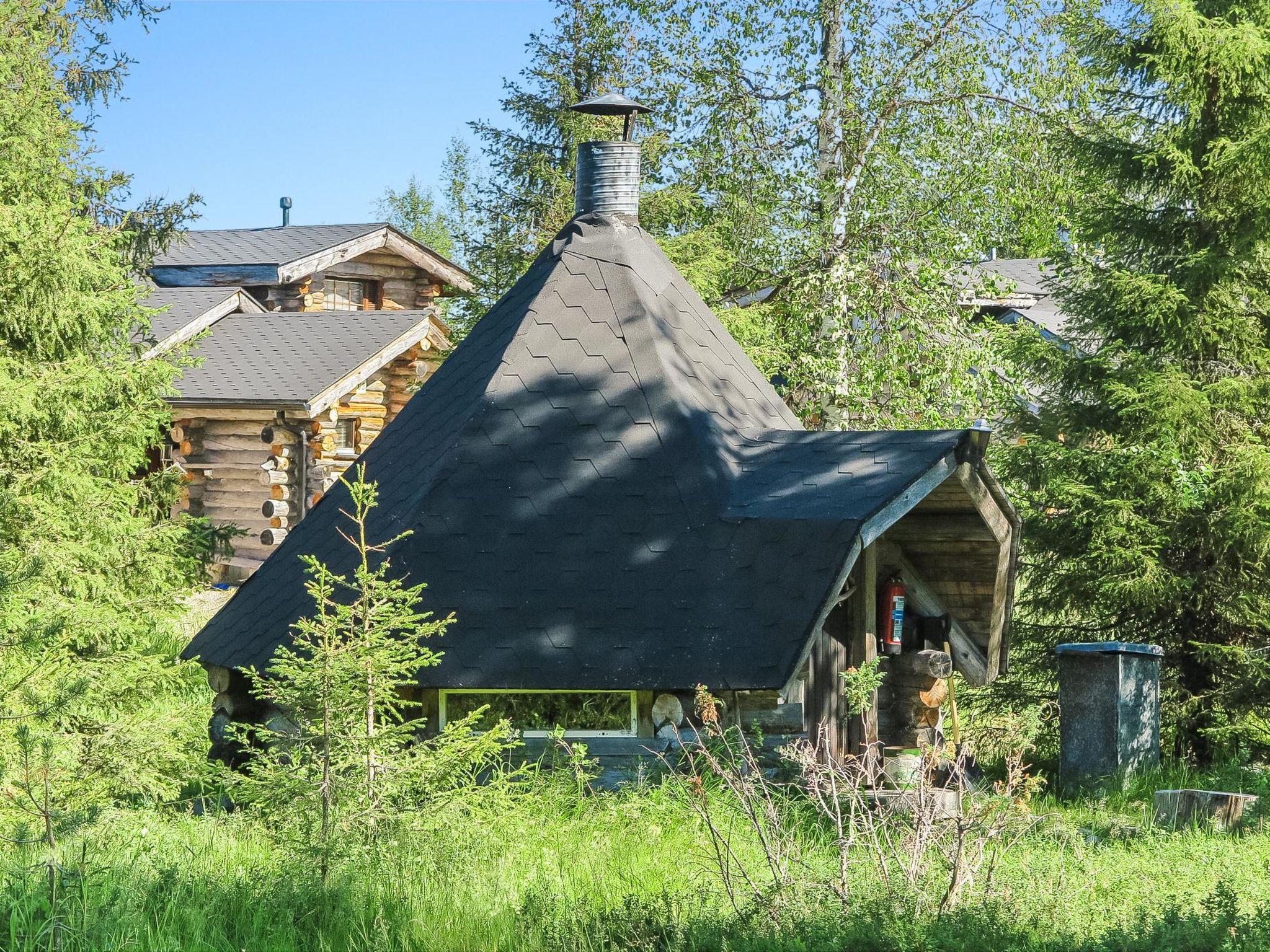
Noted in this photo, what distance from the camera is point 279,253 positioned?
84.5 feet

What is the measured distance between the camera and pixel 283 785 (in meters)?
5.54

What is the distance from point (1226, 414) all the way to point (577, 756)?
6933 mm

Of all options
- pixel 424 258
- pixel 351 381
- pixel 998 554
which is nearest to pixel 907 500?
pixel 998 554

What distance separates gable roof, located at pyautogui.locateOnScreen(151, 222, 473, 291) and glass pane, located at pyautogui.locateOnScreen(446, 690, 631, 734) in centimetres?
1775

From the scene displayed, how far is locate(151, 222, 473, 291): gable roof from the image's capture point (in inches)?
Result: 998

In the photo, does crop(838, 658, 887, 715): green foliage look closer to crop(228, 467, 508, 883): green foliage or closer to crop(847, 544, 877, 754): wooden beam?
crop(228, 467, 508, 883): green foliage

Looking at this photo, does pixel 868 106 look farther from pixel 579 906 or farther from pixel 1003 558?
pixel 579 906

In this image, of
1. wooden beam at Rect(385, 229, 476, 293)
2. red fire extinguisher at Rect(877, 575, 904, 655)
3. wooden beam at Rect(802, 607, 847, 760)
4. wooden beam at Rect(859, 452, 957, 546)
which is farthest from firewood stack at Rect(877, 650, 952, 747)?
wooden beam at Rect(385, 229, 476, 293)

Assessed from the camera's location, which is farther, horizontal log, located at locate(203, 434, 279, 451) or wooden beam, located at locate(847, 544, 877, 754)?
horizontal log, located at locate(203, 434, 279, 451)

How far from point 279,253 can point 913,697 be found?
19.6 meters

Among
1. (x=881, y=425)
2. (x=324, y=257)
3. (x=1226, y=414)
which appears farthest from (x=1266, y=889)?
(x=324, y=257)

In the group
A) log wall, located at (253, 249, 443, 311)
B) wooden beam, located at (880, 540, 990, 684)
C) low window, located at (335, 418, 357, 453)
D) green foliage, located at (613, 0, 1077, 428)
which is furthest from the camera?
A: log wall, located at (253, 249, 443, 311)

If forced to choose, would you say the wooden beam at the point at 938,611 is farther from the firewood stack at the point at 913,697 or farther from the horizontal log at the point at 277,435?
the horizontal log at the point at 277,435

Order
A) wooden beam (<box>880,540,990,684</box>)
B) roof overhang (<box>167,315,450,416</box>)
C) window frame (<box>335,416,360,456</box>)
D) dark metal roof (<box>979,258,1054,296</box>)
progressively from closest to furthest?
1. wooden beam (<box>880,540,990,684</box>)
2. roof overhang (<box>167,315,450,416</box>)
3. window frame (<box>335,416,360,456</box>)
4. dark metal roof (<box>979,258,1054,296</box>)
